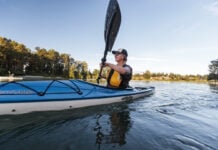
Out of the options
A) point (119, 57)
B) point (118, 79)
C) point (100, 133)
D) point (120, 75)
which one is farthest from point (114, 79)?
point (100, 133)

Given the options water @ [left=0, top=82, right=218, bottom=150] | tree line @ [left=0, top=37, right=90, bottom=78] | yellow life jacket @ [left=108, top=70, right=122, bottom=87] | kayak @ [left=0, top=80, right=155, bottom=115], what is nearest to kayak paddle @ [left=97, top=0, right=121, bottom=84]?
yellow life jacket @ [left=108, top=70, right=122, bottom=87]

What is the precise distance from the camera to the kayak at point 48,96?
3711 millimetres

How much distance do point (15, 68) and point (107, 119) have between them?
197ft

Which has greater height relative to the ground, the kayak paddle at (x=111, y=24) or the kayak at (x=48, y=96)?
the kayak paddle at (x=111, y=24)

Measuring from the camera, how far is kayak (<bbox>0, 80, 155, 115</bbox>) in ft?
12.2

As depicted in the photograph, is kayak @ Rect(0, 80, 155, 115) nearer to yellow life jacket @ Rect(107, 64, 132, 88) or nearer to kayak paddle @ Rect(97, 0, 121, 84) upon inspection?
yellow life jacket @ Rect(107, 64, 132, 88)

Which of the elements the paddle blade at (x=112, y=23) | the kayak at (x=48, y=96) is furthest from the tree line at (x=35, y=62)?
the kayak at (x=48, y=96)

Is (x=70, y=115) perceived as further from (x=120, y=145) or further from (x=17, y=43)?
(x=17, y=43)

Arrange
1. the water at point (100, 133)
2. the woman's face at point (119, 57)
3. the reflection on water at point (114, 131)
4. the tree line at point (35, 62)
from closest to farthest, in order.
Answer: the water at point (100, 133)
the reflection on water at point (114, 131)
the woman's face at point (119, 57)
the tree line at point (35, 62)

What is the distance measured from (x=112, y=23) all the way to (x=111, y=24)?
0.19ft

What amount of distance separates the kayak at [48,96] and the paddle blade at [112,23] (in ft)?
7.66

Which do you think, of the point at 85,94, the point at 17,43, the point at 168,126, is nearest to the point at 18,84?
the point at 85,94

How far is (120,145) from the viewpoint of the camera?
246 cm

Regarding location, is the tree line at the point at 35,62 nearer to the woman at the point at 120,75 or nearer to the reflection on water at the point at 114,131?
the woman at the point at 120,75
